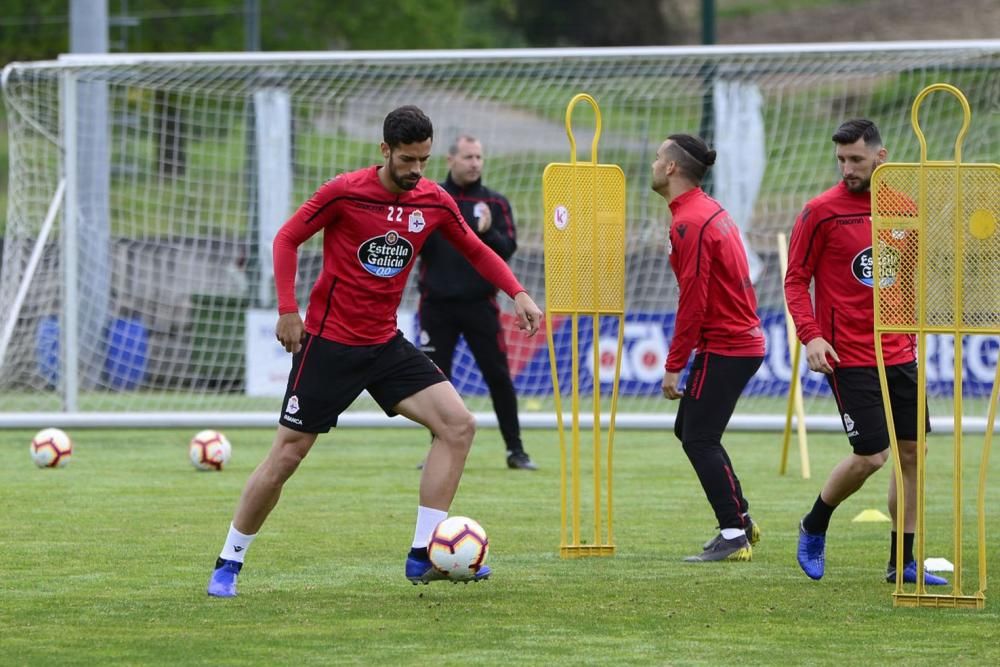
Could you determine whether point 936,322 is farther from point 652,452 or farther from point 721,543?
point 652,452

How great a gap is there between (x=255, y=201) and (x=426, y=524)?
409 inches

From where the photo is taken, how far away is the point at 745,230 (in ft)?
56.0

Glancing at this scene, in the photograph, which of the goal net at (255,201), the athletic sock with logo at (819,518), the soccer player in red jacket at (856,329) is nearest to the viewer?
the soccer player in red jacket at (856,329)

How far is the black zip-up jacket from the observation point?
12.3 meters

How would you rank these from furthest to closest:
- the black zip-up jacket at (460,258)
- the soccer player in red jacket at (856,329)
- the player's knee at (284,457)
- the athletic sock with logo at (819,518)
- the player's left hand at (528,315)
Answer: the black zip-up jacket at (460,258)
the athletic sock with logo at (819,518)
the soccer player in red jacket at (856,329)
the player's left hand at (528,315)
the player's knee at (284,457)

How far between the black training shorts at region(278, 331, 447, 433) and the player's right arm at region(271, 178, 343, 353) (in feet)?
0.46

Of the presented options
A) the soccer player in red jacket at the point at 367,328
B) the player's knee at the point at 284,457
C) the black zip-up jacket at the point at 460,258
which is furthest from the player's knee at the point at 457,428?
the black zip-up jacket at the point at 460,258

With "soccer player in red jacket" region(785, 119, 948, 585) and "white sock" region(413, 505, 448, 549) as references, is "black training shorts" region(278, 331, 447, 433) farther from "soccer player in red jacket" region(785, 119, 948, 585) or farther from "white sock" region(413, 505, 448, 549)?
"soccer player in red jacket" region(785, 119, 948, 585)

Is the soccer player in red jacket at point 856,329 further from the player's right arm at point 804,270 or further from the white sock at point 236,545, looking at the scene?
the white sock at point 236,545

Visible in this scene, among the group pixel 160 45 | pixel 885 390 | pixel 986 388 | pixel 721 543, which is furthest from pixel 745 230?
pixel 160 45

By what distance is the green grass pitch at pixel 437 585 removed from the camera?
629 cm

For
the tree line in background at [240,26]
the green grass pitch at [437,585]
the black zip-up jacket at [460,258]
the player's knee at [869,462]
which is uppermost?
the tree line in background at [240,26]

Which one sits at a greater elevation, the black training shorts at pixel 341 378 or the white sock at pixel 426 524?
the black training shorts at pixel 341 378

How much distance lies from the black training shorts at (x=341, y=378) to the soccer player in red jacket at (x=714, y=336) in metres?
1.39
